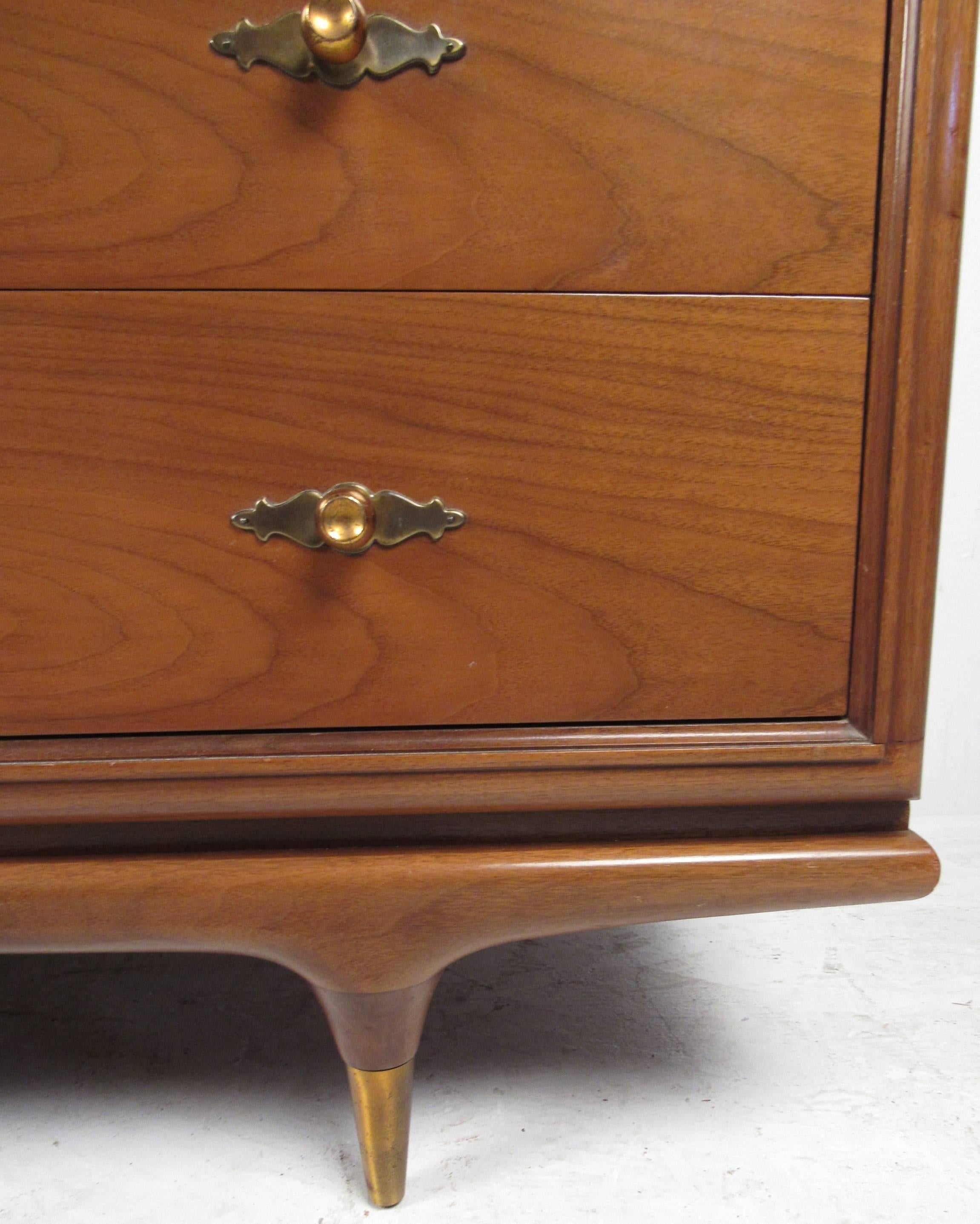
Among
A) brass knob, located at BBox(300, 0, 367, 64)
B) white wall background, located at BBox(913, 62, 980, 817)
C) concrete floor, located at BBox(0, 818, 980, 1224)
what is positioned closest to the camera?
brass knob, located at BBox(300, 0, 367, 64)

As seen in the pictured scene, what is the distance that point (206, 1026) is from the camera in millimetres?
614

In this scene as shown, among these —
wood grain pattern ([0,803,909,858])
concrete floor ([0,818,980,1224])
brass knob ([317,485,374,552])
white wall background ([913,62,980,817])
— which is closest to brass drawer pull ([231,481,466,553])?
brass knob ([317,485,374,552])

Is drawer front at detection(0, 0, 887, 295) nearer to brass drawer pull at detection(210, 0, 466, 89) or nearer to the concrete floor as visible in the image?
brass drawer pull at detection(210, 0, 466, 89)

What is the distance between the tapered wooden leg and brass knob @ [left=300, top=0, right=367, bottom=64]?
0.38 meters

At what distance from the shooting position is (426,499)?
0.42m

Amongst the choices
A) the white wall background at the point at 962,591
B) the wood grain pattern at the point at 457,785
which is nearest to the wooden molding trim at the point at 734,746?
the wood grain pattern at the point at 457,785

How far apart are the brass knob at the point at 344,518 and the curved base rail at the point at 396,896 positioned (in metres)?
0.14

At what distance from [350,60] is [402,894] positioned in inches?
12.9

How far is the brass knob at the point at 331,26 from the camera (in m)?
0.37

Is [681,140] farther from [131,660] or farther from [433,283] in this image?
[131,660]

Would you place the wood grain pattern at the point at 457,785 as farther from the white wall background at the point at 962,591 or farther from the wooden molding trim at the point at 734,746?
the white wall background at the point at 962,591

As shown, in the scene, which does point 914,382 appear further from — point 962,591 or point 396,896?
point 962,591

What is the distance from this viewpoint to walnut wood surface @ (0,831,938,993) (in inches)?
17.1

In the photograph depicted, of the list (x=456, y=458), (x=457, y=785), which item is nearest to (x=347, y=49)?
(x=456, y=458)
